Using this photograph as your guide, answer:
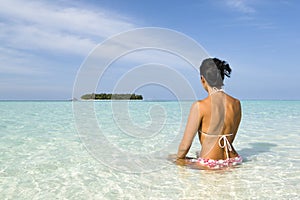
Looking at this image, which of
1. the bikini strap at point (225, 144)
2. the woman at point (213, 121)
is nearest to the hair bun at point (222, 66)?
the woman at point (213, 121)

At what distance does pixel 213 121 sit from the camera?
4.20 metres

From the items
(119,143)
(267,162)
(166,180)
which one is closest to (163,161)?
(166,180)

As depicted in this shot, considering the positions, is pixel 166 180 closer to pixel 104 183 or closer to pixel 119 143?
pixel 104 183

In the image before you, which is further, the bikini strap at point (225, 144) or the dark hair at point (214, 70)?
the bikini strap at point (225, 144)

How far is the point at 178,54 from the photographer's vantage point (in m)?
5.29

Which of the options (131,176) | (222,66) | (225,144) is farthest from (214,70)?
(131,176)

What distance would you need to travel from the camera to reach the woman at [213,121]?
13.5 ft

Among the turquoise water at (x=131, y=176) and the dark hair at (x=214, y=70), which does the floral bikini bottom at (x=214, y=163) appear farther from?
the dark hair at (x=214, y=70)

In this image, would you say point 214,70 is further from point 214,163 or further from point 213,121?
point 214,163

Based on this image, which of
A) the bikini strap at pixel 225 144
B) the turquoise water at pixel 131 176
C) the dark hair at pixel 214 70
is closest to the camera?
the turquoise water at pixel 131 176

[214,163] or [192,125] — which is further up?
[192,125]

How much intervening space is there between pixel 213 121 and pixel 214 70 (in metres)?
0.71

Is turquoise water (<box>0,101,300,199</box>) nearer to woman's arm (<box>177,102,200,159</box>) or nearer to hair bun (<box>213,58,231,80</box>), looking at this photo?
woman's arm (<box>177,102,200,159</box>)

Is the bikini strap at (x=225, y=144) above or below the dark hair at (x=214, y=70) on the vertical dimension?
below
